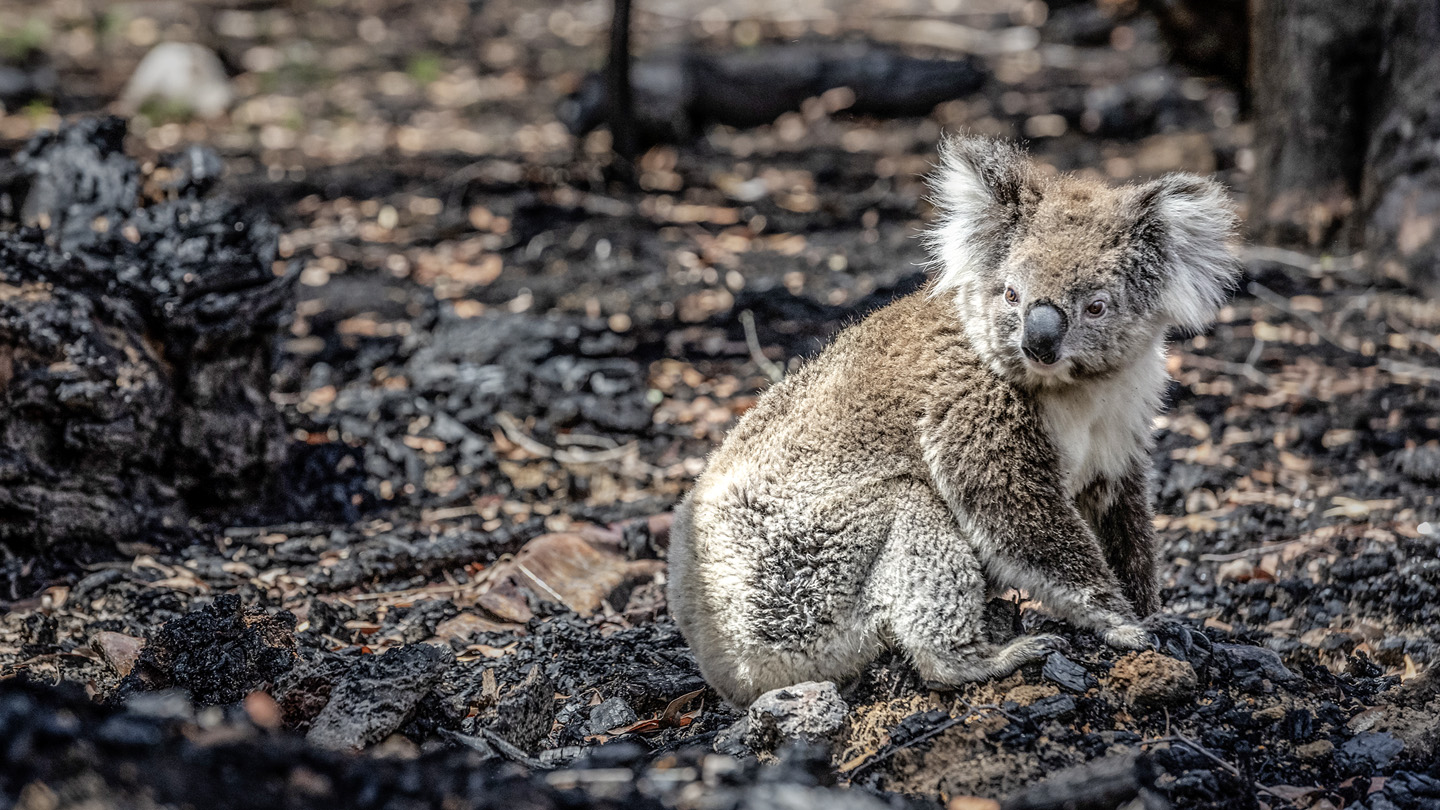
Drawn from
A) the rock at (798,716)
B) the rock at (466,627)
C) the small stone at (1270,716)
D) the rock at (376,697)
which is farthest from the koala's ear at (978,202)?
the rock at (466,627)

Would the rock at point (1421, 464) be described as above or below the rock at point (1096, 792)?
below

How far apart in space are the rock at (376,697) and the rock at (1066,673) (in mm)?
1823

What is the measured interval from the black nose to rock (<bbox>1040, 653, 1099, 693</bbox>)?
0.87 metres

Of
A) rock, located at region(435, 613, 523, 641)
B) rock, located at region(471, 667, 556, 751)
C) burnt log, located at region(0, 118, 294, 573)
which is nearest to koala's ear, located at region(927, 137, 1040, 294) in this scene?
rock, located at region(471, 667, 556, 751)

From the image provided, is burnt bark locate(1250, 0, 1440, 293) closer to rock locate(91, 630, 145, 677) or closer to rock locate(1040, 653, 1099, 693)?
rock locate(1040, 653, 1099, 693)

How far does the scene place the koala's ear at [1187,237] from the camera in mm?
3297

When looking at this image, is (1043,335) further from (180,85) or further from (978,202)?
(180,85)

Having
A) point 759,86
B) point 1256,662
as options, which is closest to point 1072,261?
point 1256,662

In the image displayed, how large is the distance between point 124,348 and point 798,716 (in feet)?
10.9

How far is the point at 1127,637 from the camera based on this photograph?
3205 millimetres

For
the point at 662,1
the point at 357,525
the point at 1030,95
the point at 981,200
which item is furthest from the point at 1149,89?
the point at 357,525

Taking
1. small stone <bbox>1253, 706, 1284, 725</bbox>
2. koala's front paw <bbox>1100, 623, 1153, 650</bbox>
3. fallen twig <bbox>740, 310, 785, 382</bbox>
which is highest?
koala's front paw <bbox>1100, 623, 1153, 650</bbox>

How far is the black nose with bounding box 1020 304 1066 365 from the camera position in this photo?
3.07m

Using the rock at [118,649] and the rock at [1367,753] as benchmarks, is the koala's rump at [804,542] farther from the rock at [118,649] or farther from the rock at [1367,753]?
the rock at [118,649]
